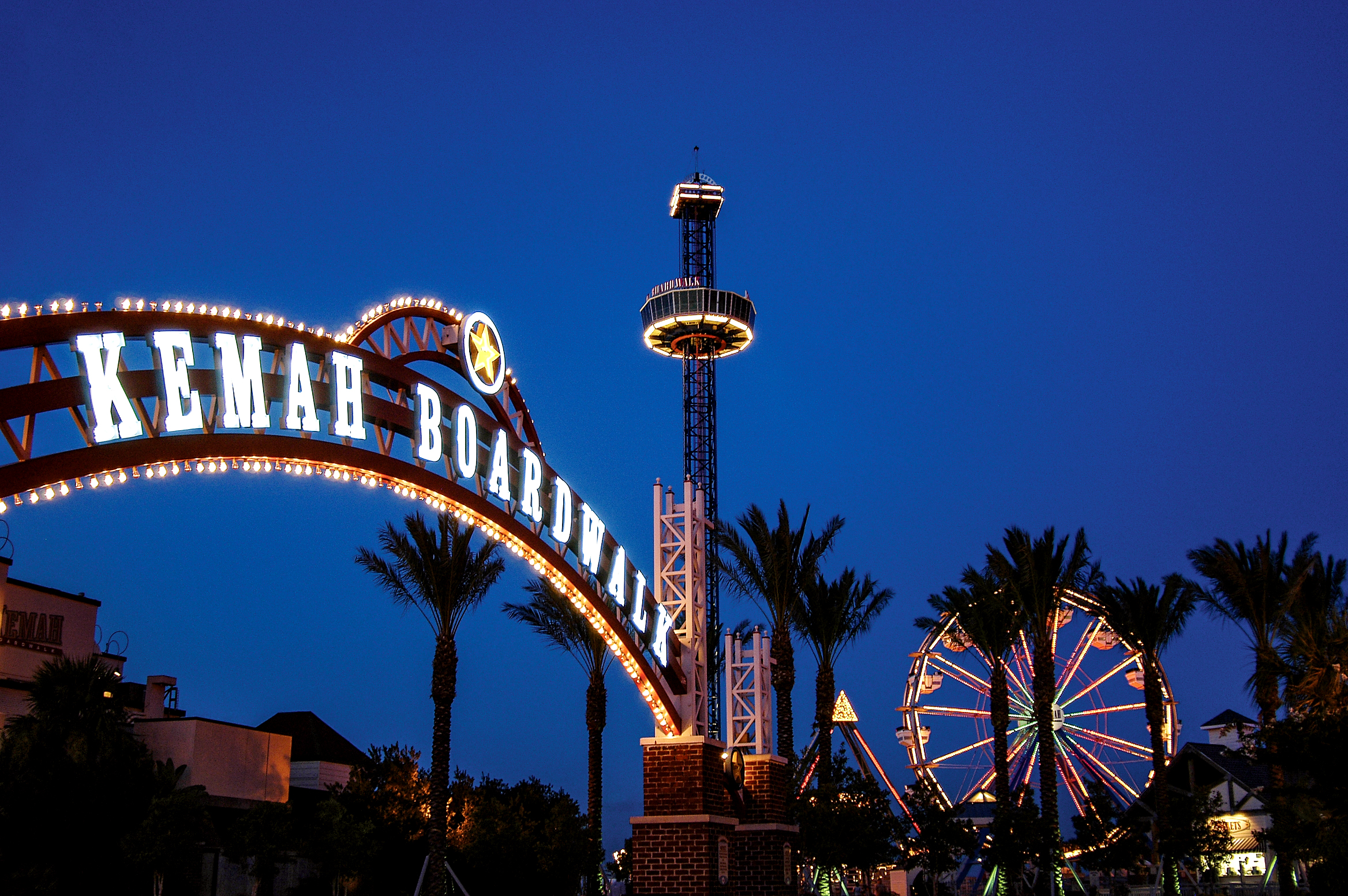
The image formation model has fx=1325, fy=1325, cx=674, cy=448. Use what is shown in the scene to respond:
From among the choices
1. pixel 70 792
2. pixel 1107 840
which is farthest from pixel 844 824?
pixel 70 792

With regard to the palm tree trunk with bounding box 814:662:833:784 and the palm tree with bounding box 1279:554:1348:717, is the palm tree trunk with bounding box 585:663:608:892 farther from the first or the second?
the palm tree with bounding box 1279:554:1348:717

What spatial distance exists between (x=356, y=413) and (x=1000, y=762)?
1165 inches

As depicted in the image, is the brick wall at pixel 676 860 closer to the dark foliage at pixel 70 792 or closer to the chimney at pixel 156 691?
the dark foliage at pixel 70 792

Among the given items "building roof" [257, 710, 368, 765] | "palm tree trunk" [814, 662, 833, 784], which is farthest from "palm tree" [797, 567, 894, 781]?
"building roof" [257, 710, 368, 765]

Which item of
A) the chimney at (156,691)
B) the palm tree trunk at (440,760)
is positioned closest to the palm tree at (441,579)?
the palm tree trunk at (440,760)

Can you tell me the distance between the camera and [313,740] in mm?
56719

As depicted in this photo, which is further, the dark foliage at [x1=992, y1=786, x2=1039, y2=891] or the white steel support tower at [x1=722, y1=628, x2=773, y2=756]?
the dark foliage at [x1=992, y1=786, x2=1039, y2=891]

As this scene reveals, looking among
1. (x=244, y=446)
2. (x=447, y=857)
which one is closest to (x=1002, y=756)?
(x=447, y=857)

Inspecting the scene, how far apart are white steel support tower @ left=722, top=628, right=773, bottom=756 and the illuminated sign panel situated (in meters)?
3.61

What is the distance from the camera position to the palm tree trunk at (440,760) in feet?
99.3

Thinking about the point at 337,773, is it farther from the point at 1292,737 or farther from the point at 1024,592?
the point at 1292,737

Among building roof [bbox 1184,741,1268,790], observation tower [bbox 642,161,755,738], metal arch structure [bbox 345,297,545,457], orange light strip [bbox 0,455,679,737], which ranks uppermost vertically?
observation tower [bbox 642,161,755,738]

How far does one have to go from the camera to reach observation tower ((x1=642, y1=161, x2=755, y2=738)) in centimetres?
6234

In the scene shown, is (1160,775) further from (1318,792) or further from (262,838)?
(262,838)
